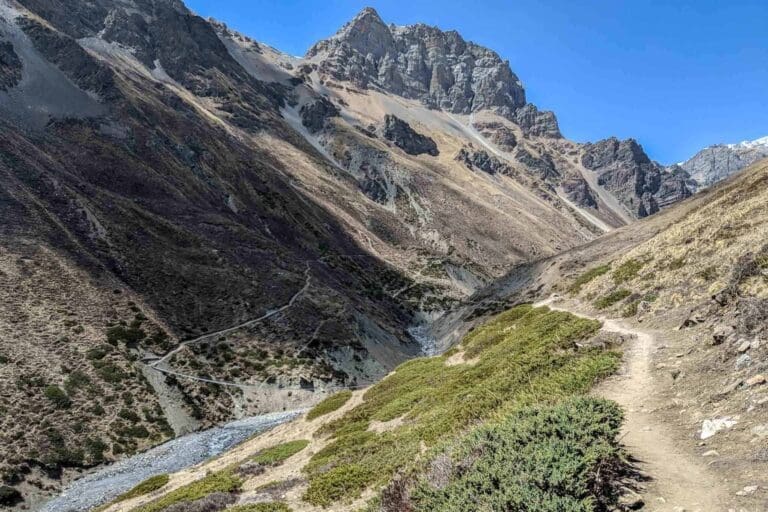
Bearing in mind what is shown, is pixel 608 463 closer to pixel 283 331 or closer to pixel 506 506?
pixel 506 506

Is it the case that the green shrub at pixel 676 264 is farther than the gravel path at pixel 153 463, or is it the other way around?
the gravel path at pixel 153 463

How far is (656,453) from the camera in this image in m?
11.1

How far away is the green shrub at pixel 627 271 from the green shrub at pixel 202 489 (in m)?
28.9

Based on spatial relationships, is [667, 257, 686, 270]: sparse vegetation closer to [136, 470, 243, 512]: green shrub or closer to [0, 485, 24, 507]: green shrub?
[136, 470, 243, 512]: green shrub

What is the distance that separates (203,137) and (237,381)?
111 meters

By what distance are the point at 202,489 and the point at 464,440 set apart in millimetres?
14557

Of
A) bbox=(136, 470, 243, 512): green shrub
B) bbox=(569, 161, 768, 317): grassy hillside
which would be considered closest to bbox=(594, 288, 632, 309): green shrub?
bbox=(569, 161, 768, 317): grassy hillside

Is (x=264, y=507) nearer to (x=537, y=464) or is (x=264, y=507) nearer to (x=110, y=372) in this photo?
(x=537, y=464)

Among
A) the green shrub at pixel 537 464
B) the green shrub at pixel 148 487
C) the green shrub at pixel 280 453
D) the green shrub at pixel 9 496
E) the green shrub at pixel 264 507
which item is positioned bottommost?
the green shrub at pixel 9 496

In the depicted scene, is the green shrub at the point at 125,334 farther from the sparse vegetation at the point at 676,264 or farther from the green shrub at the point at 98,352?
the sparse vegetation at the point at 676,264

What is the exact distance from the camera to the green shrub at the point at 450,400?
16266 millimetres

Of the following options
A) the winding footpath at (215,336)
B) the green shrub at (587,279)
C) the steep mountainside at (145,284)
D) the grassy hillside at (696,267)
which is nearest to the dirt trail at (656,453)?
the grassy hillside at (696,267)

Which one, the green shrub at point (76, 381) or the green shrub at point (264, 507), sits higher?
the green shrub at point (76, 381)

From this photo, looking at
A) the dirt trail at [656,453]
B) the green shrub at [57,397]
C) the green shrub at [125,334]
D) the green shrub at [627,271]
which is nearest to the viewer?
the dirt trail at [656,453]
